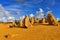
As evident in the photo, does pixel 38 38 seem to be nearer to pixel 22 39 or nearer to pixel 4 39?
pixel 22 39

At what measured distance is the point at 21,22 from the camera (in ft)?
85.4

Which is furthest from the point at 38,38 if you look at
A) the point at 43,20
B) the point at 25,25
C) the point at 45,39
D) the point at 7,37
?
the point at 43,20

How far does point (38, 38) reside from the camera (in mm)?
14977

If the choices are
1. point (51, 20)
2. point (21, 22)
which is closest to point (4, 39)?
point (21, 22)

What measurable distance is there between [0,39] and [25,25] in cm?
840

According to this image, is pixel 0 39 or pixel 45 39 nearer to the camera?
pixel 45 39

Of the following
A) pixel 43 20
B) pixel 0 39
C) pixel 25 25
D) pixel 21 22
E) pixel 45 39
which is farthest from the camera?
pixel 43 20

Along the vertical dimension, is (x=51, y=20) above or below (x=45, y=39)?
above

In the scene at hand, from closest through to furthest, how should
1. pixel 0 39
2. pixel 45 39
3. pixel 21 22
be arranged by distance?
pixel 45 39
pixel 0 39
pixel 21 22

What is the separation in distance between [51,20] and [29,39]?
12.2 meters

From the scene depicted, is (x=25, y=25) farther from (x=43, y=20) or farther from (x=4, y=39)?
(x=43, y=20)

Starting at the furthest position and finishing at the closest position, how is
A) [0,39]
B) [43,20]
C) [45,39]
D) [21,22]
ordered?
[43,20] < [21,22] < [0,39] < [45,39]

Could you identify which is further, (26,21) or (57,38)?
(26,21)

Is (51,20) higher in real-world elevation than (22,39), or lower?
higher
